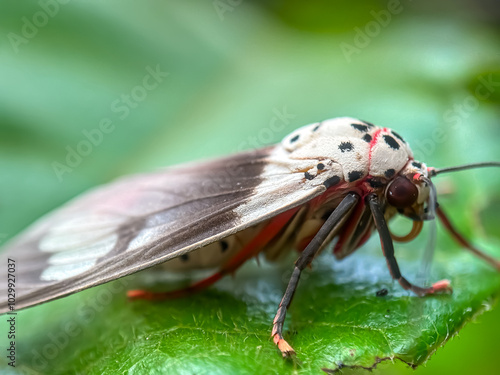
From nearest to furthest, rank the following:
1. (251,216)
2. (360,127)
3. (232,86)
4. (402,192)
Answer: (251,216) < (402,192) < (360,127) < (232,86)

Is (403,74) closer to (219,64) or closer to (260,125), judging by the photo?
(260,125)

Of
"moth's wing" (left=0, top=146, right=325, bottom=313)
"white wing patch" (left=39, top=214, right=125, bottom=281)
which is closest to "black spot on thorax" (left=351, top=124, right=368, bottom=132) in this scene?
"moth's wing" (left=0, top=146, right=325, bottom=313)

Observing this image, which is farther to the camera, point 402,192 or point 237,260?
point 237,260

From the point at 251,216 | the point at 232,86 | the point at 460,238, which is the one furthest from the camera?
the point at 232,86

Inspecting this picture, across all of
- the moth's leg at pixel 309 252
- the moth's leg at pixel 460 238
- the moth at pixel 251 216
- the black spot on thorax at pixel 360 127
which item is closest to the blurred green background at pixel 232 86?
the moth's leg at pixel 460 238

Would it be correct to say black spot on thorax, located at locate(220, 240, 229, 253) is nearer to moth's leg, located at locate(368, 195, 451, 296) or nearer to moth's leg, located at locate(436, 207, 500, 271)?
moth's leg, located at locate(368, 195, 451, 296)

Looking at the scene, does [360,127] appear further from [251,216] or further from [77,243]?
[77,243]

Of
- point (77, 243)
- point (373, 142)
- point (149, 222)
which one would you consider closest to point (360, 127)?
point (373, 142)
